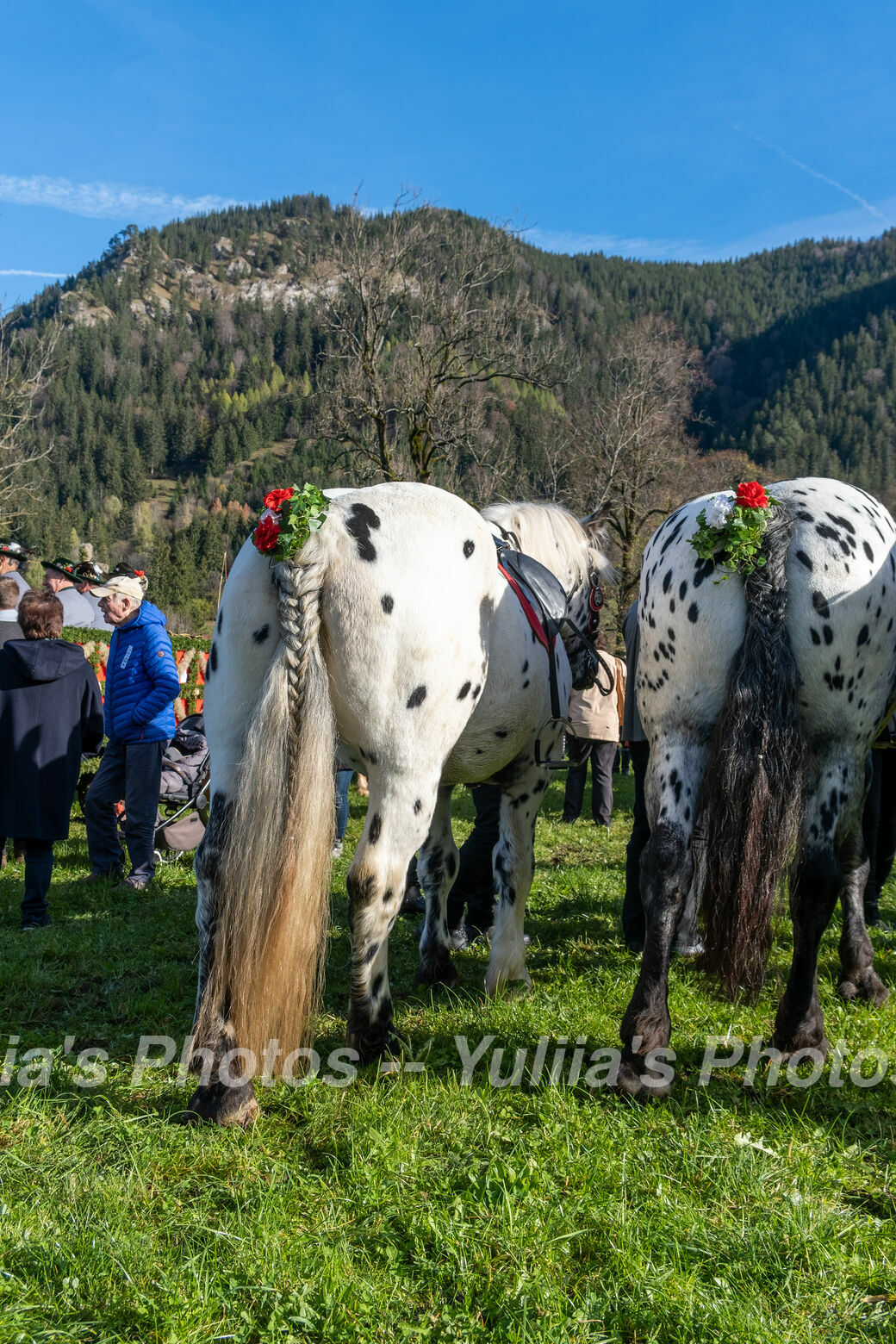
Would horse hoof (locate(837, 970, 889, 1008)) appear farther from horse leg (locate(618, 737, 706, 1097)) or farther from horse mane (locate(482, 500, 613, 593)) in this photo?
horse mane (locate(482, 500, 613, 593))

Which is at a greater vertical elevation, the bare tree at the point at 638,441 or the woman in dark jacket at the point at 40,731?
the bare tree at the point at 638,441

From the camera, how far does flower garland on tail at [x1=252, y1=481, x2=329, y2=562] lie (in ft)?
10.1

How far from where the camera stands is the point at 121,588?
674 cm

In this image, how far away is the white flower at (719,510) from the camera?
10.8ft

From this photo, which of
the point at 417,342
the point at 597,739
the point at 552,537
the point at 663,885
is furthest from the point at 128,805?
the point at 417,342

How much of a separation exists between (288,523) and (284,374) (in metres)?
136

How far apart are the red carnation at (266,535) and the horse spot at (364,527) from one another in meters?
0.31

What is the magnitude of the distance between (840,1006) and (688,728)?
180cm

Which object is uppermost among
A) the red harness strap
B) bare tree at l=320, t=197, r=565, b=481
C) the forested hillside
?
the forested hillside

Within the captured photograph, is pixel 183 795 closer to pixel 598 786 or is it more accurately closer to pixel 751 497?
pixel 598 786

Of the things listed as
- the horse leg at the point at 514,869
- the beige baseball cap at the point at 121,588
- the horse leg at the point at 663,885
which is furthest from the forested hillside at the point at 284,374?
the horse leg at the point at 663,885

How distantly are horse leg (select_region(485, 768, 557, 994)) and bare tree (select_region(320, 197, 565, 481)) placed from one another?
1732 centimetres

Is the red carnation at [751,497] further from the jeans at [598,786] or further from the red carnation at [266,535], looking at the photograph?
the jeans at [598,786]

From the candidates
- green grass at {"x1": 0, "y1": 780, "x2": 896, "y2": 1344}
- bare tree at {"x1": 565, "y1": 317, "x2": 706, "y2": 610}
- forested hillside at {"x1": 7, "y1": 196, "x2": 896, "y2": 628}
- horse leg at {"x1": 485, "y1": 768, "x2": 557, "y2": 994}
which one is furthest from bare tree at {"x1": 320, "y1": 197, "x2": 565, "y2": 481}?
green grass at {"x1": 0, "y1": 780, "x2": 896, "y2": 1344}
